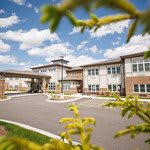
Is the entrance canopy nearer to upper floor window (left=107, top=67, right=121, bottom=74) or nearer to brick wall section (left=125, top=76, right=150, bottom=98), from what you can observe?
upper floor window (left=107, top=67, right=121, bottom=74)

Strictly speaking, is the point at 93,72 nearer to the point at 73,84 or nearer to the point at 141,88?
the point at 73,84

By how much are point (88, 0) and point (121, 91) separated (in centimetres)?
3444

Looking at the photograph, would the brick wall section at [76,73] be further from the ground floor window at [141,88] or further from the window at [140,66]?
the window at [140,66]

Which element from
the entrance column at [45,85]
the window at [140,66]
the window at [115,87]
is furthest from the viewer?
the entrance column at [45,85]

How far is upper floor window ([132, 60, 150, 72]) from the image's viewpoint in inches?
1156

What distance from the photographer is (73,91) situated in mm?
45969

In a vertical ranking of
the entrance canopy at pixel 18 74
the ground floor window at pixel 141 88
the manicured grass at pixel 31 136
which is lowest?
the manicured grass at pixel 31 136

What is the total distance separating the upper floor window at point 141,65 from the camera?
2938 cm

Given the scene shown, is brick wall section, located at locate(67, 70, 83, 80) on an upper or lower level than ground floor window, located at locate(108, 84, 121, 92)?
upper

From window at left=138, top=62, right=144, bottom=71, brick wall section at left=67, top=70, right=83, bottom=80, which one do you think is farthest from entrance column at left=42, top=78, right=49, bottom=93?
window at left=138, top=62, right=144, bottom=71

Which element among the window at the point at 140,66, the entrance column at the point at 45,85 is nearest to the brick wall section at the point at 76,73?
the entrance column at the point at 45,85

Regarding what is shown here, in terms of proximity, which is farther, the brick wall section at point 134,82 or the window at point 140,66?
the window at point 140,66

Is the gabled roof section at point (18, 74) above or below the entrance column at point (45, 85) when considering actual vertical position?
above

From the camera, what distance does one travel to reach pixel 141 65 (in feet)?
98.0
